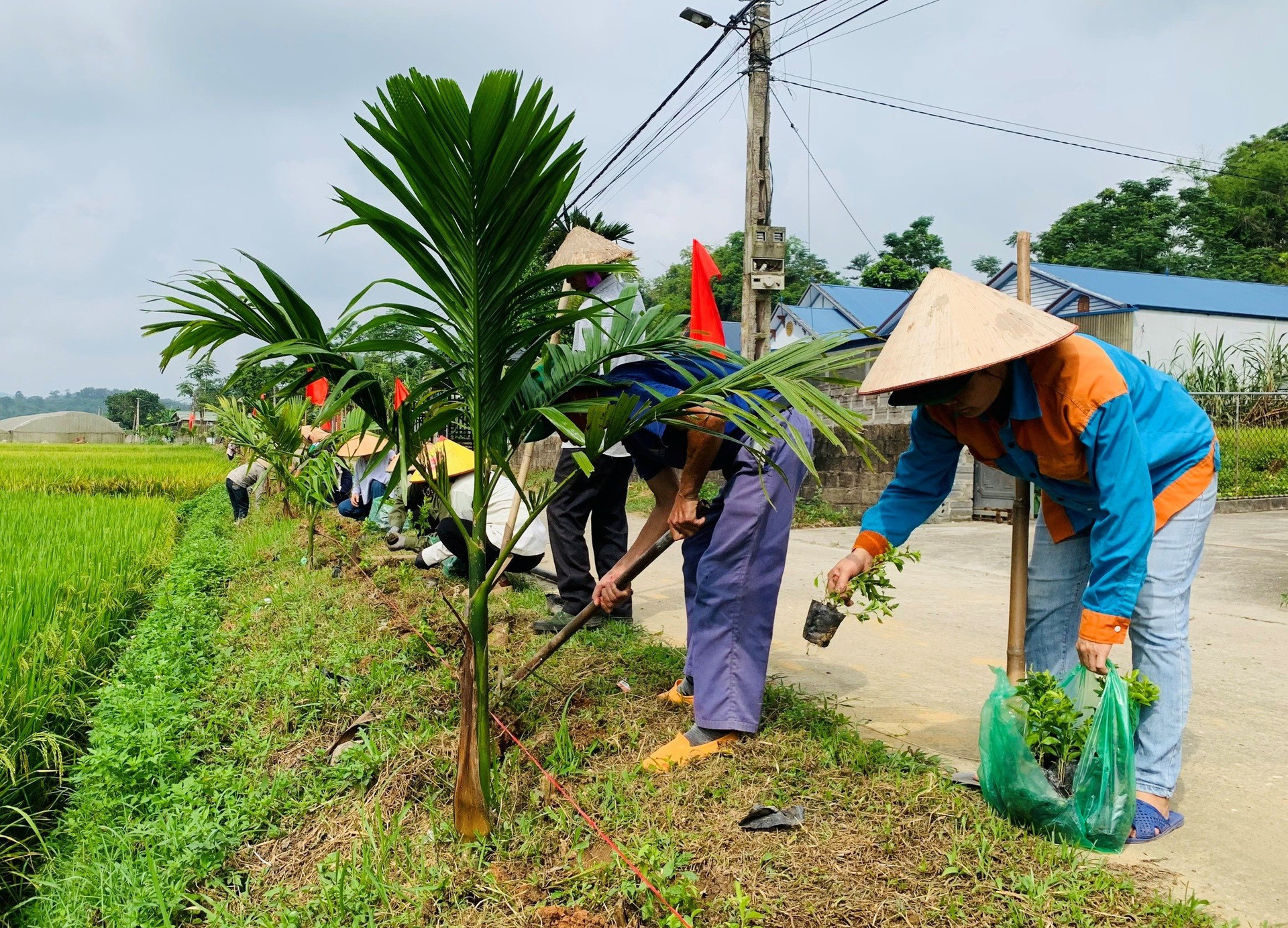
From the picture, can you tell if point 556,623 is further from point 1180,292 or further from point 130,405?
point 130,405

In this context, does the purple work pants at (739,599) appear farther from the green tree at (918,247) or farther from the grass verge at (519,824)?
the green tree at (918,247)

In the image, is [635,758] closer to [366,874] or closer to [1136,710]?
[366,874]

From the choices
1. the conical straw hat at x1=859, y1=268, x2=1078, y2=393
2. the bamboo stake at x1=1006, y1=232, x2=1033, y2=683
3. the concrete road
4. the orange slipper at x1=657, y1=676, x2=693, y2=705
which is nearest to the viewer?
the conical straw hat at x1=859, y1=268, x2=1078, y2=393

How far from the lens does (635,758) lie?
284 centimetres

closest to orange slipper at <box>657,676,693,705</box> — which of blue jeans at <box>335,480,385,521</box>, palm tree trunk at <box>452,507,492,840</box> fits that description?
palm tree trunk at <box>452,507,492,840</box>

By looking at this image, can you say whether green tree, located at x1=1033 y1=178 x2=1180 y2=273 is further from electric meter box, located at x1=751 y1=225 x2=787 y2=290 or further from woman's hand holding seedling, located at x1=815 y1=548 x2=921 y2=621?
woman's hand holding seedling, located at x1=815 y1=548 x2=921 y2=621

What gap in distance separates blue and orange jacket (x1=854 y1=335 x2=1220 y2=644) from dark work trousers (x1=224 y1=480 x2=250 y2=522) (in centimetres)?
892

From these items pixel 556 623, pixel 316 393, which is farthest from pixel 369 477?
pixel 556 623

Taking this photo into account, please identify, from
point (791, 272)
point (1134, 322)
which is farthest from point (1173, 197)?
point (791, 272)

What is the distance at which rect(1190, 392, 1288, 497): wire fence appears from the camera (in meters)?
12.1

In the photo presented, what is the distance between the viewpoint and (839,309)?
1127 inches

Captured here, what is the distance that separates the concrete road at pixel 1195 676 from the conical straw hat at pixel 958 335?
4.23 feet

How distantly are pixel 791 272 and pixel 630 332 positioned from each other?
45.1 metres

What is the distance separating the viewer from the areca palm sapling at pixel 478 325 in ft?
6.85
